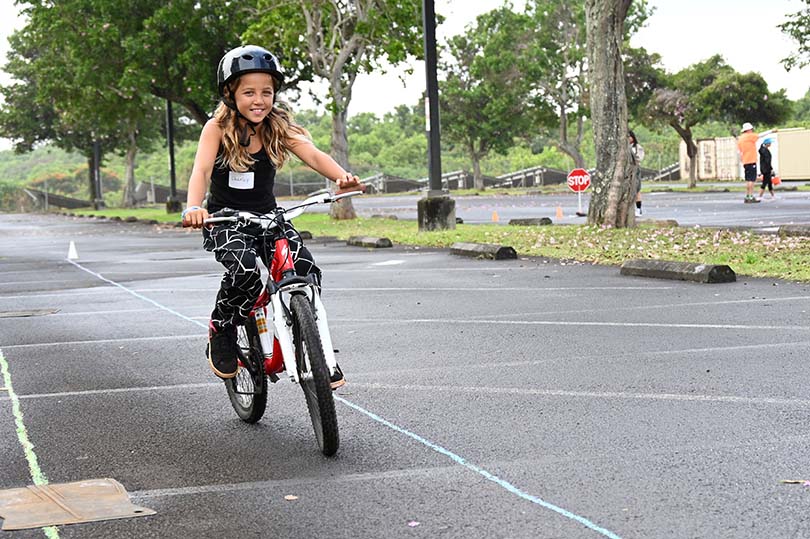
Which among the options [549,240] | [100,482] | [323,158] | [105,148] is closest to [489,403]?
[323,158]

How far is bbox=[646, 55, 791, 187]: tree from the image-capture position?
4522cm

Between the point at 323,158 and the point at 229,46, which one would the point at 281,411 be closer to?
the point at 323,158

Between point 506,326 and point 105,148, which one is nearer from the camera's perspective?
point 506,326

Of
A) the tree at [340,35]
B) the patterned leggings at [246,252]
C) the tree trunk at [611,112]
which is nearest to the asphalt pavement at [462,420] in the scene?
the patterned leggings at [246,252]

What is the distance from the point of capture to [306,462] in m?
5.16

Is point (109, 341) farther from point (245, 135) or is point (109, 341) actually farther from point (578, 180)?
point (578, 180)

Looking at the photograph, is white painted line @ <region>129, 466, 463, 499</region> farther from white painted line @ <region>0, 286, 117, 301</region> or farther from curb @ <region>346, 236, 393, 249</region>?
curb @ <region>346, 236, 393, 249</region>

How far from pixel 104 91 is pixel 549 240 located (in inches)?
1052

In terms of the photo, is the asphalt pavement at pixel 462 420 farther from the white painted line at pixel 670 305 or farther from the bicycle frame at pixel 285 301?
the bicycle frame at pixel 285 301

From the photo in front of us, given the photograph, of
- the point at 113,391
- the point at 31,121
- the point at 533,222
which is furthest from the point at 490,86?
the point at 113,391

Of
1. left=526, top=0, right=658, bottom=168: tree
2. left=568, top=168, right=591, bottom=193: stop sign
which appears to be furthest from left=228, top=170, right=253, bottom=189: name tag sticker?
left=526, top=0, right=658, bottom=168: tree

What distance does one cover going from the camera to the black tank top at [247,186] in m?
5.71

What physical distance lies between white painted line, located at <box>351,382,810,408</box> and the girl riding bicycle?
1.38 meters

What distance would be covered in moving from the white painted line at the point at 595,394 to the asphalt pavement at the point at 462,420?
24mm
